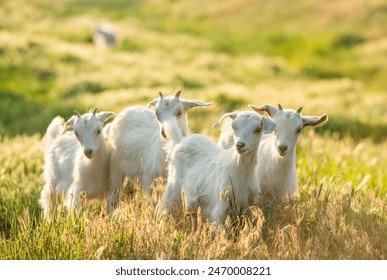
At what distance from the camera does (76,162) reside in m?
10.9

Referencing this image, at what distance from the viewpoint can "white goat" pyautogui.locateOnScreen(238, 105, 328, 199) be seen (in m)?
8.98

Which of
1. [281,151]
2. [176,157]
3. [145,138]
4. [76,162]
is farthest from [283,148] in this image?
[76,162]

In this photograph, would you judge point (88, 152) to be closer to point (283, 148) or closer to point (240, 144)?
point (240, 144)

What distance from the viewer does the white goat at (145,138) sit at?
10.1 m

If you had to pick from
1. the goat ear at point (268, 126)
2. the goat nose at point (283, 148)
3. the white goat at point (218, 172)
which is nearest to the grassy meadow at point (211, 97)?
the white goat at point (218, 172)

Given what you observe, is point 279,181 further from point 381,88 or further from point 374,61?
point 374,61

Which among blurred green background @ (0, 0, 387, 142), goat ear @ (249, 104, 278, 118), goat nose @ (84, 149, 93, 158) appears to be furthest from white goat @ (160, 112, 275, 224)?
blurred green background @ (0, 0, 387, 142)

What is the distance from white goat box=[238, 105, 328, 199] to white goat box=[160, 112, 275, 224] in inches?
16.4

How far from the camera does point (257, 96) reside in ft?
87.4

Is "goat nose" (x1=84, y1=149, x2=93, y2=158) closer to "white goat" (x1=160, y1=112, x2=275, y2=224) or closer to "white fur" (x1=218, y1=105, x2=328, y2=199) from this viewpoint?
"white goat" (x1=160, y1=112, x2=275, y2=224)

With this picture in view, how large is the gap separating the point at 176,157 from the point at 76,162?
1.82 meters

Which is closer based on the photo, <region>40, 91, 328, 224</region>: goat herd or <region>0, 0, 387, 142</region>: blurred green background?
<region>40, 91, 328, 224</region>: goat herd
